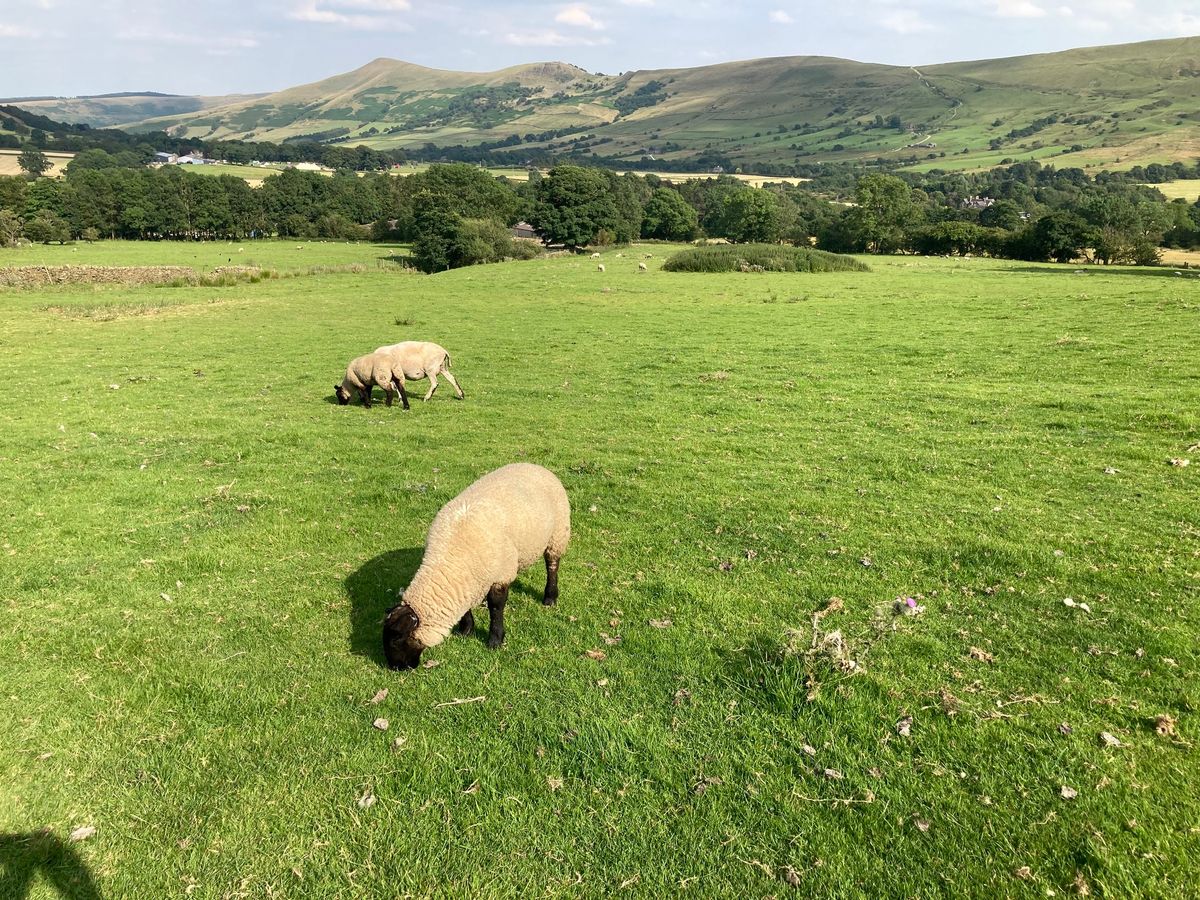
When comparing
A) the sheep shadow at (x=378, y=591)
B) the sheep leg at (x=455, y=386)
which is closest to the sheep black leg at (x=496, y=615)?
the sheep shadow at (x=378, y=591)

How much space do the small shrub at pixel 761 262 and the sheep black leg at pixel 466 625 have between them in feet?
194

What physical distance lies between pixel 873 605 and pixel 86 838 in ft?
29.8

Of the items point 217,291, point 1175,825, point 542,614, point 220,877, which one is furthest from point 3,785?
point 217,291

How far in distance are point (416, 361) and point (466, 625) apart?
47.3 feet

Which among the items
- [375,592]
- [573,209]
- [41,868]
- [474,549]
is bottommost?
[375,592]

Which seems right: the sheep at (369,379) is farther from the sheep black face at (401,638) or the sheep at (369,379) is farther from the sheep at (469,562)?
the sheep black face at (401,638)

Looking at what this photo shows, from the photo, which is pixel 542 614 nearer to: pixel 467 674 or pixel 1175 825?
pixel 467 674

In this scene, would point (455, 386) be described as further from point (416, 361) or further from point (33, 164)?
point (33, 164)

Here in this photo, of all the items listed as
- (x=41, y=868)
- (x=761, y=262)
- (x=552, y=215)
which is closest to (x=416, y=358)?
(x=41, y=868)

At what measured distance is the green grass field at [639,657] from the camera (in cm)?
517

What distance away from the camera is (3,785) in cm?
584

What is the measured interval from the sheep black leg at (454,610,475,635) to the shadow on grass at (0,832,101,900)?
426 centimetres

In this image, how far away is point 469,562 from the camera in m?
7.71

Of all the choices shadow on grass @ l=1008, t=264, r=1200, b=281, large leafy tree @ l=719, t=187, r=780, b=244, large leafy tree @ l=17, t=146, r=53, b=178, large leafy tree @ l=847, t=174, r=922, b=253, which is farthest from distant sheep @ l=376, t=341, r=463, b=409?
large leafy tree @ l=17, t=146, r=53, b=178
